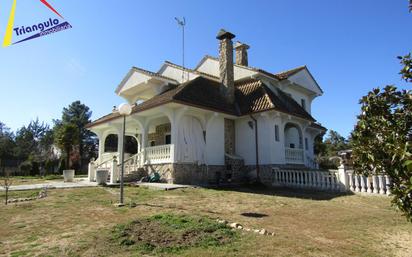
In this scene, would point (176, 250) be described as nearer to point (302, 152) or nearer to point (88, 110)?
point (302, 152)

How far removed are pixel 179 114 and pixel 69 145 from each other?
23.4 metres

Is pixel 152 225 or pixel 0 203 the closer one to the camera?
pixel 152 225

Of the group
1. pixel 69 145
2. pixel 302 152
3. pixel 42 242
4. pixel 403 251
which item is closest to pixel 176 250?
pixel 42 242

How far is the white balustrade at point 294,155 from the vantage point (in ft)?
59.5

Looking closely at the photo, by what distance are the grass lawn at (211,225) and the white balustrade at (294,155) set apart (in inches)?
277

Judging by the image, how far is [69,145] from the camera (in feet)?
112

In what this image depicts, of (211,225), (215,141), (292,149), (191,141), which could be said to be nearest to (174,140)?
(191,141)

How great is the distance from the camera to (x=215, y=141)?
1734 centimetres

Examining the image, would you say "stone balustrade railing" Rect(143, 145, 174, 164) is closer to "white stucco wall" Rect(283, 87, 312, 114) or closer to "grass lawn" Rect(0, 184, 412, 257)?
"grass lawn" Rect(0, 184, 412, 257)

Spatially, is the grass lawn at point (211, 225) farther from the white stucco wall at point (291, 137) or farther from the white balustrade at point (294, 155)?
the white stucco wall at point (291, 137)

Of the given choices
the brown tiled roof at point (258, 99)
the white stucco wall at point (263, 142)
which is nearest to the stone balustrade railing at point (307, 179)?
the white stucco wall at point (263, 142)

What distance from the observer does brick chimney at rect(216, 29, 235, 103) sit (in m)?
18.7

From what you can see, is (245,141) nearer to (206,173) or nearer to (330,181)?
(206,173)

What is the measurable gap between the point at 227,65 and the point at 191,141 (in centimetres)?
548
